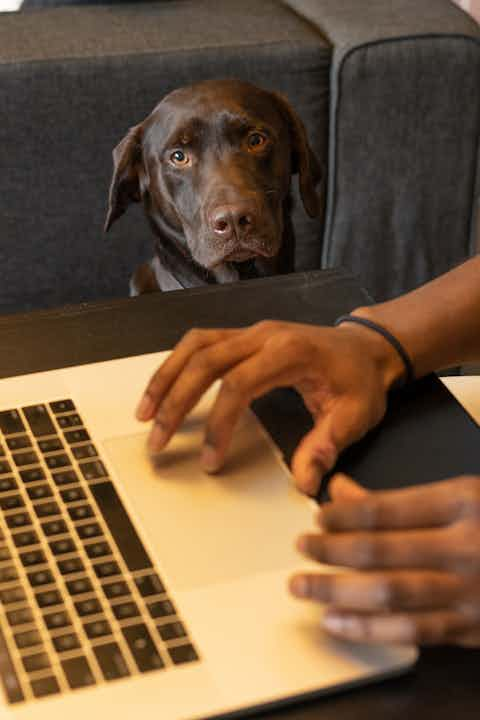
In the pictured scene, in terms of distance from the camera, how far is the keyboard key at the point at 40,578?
74 centimetres

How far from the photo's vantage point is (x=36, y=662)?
2.23 feet

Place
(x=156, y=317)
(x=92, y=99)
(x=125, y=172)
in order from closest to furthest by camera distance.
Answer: (x=156, y=317) < (x=125, y=172) < (x=92, y=99)

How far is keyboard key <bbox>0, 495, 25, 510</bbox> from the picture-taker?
32.2 inches

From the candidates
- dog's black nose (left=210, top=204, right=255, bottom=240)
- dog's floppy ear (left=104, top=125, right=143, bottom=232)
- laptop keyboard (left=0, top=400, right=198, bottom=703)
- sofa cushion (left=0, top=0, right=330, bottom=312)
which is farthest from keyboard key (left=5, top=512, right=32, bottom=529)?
sofa cushion (left=0, top=0, right=330, bottom=312)

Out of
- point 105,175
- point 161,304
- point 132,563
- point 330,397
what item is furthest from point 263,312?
point 105,175

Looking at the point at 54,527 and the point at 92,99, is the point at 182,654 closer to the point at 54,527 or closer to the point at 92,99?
the point at 54,527

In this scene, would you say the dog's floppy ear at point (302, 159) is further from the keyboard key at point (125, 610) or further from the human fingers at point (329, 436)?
the keyboard key at point (125, 610)

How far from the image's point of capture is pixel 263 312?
3.62 feet

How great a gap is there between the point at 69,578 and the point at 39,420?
0.65 feet

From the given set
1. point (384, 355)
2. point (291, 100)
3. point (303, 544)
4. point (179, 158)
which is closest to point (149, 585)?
point (303, 544)

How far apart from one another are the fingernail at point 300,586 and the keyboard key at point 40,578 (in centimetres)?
16

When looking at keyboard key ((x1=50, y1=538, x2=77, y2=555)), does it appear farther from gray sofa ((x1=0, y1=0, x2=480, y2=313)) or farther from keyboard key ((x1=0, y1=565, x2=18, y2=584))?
gray sofa ((x1=0, y1=0, x2=480, y2=313))

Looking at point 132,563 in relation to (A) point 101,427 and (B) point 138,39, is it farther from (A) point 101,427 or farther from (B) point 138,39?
(B) point 138,39

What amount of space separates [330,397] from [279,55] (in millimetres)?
1437
